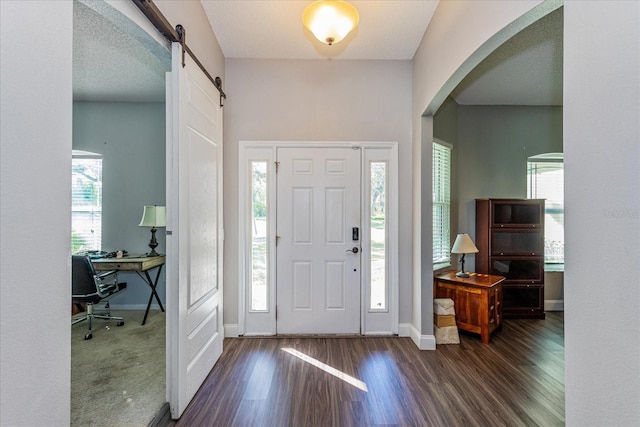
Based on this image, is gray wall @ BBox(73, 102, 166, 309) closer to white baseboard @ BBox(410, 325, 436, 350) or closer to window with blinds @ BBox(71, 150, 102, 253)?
window with blinds @ BBox(71, 150, 102, 253)

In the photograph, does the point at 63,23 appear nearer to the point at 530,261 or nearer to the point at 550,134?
the point at 530,261

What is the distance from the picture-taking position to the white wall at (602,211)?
0.89 m

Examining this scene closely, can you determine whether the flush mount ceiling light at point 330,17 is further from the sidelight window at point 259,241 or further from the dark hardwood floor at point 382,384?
the dark hardwood floor at point 382,384

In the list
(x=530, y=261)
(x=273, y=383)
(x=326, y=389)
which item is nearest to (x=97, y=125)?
(x=273, y=383)

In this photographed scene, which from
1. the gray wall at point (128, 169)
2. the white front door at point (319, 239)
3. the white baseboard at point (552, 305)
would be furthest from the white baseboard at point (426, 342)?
the gray wall at point (128, 169)

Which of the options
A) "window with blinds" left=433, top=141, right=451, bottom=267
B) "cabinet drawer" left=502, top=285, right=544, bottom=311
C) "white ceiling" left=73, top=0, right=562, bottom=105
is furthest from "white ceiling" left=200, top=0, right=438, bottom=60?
"cabinet drawer" left=502, top=285, right=544, bottom=311

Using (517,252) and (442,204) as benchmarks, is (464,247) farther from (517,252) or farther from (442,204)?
(517,252)

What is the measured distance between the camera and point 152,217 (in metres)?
3.57

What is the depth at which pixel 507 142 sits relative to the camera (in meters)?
3.92

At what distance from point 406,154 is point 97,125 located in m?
4.25

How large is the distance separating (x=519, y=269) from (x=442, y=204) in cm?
133

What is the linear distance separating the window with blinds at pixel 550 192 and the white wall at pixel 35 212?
198 inches

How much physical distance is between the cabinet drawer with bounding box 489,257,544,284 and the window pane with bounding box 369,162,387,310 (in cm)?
165

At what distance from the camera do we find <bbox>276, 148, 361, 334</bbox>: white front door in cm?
304
